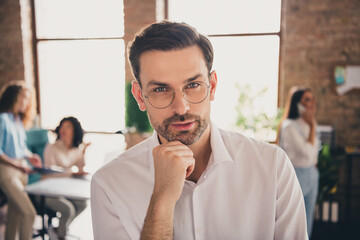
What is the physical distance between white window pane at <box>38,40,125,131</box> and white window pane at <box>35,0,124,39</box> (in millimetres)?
152

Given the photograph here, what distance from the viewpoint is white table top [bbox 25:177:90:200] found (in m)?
2.60

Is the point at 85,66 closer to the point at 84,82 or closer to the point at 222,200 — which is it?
the point at 84,82

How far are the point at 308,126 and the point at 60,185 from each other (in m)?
2.50

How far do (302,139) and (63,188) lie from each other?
7.61 feet

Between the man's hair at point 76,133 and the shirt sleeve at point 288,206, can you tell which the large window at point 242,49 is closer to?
the man's hair at point 76,133

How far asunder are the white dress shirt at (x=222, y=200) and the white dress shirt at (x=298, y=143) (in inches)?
73.3

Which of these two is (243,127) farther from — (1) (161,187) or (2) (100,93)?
(1) (161,187)

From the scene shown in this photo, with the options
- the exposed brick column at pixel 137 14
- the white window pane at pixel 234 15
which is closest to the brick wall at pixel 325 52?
the white window pane at pixel 234 15

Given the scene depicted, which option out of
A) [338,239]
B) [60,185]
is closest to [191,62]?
[60,185]

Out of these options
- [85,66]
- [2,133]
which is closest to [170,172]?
[2,133]

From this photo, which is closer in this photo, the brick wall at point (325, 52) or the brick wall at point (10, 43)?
the brick wall at point (325, 52)

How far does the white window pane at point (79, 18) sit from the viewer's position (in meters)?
4.69

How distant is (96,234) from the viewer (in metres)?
1.11

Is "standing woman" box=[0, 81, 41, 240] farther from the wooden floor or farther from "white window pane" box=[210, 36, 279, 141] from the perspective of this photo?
"white window pane" box=[210, 36, 279, 141]
